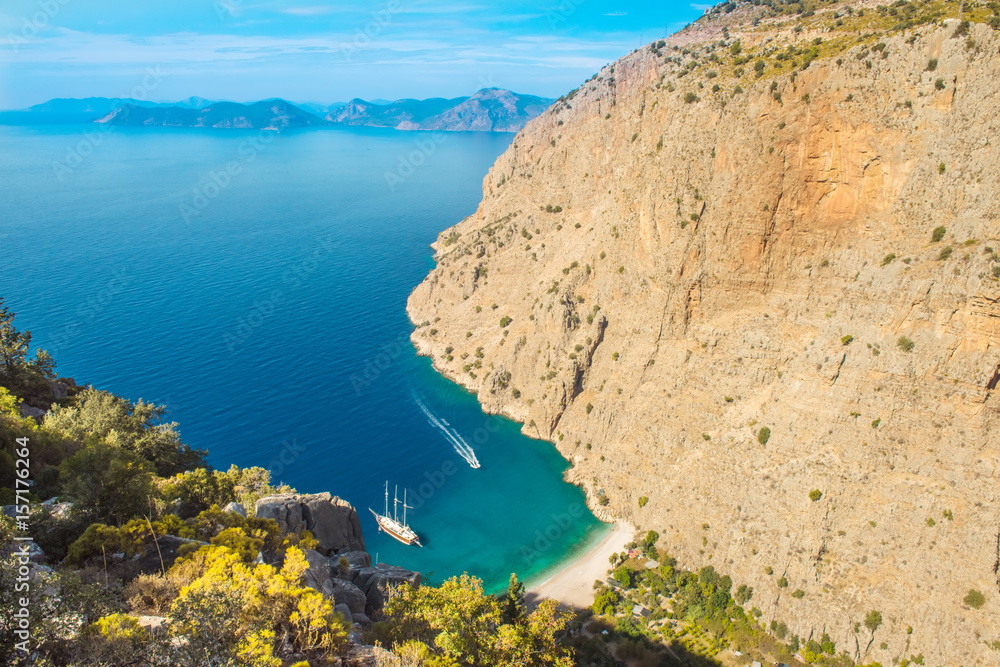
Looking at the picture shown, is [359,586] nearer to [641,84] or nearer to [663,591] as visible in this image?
[663,591]

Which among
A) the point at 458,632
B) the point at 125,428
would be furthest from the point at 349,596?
the point at 125,428

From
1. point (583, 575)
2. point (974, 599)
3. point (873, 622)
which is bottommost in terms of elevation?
point (583, 575)


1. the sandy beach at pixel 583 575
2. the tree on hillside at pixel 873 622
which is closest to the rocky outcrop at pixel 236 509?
the sandy beach at pixel 583 575

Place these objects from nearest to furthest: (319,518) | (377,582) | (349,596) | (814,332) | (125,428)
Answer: (349,596) < (377,582) < (319,518) < (125,428) < (814,332)

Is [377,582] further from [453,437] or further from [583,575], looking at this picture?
[453,437]

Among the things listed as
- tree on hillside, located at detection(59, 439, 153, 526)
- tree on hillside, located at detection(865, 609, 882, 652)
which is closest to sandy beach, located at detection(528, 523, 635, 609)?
tree on hillside, located at detection(865, 609, 882, 652)

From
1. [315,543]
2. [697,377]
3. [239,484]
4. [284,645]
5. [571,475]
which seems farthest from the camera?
[571,475]

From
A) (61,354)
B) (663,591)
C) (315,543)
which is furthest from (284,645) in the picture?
(61,354)
